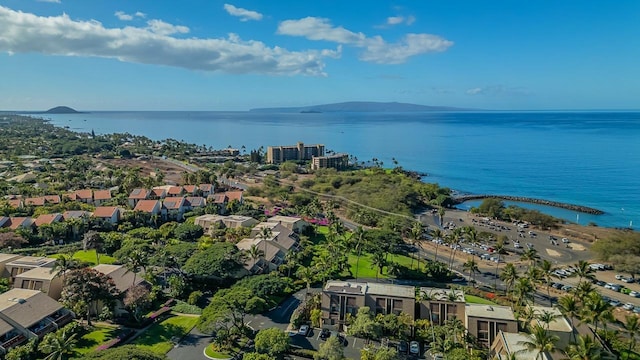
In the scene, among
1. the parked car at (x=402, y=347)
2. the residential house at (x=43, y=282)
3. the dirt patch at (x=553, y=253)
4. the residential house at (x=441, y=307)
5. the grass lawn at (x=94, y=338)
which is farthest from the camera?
the dirt patch at (x=553, y=253)

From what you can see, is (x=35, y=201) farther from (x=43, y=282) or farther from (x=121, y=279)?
(x=121, y=279)

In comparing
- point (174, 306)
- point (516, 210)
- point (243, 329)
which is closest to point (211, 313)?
point (243, 329)

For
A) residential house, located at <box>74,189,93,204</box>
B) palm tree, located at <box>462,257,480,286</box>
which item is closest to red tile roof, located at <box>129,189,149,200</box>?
residential house, located at <box>74,189,93,204</box>

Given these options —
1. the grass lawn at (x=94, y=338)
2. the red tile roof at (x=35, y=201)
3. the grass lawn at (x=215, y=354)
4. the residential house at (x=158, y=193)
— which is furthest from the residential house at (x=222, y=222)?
the grass lawn at (x=215, y=354)

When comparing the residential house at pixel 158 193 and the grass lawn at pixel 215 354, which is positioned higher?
the residential house at pixel 158 193

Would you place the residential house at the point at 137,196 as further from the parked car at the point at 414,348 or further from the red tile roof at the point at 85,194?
the parked car at the point at 414,348

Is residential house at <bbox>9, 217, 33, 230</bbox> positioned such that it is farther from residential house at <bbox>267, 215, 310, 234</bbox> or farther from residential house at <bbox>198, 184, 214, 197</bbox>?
residential house at <bbox>267, 215, 310, 234</bbox>


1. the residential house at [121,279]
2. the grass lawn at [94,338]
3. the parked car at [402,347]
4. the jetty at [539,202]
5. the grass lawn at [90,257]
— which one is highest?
the residential house at [121,279]

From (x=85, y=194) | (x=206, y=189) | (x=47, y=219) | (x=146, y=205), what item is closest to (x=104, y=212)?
(x=146, y=205)

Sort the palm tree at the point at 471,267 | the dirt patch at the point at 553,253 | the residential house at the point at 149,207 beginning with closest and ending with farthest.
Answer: the palm tree at the point at 471,267 < the dirt patch at the point at 553,253 < the residential house at the point at 149,207
